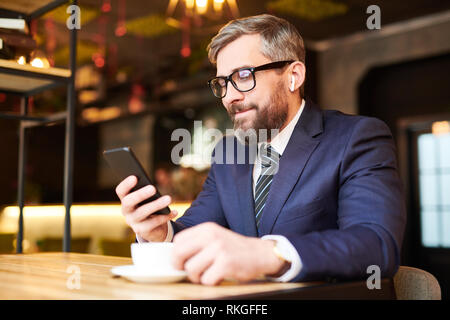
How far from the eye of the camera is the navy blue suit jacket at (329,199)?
3.30 ft

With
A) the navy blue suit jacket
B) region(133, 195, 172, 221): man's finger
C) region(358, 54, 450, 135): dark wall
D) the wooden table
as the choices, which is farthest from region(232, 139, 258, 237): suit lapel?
region(358, 54, 450, 135): dark wall

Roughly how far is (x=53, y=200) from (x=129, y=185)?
6.31 m

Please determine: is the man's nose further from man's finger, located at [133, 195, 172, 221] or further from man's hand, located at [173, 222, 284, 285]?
man's hand, located at [173, 222, 284, 285]

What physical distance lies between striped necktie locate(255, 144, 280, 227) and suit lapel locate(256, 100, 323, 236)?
2.9 inches

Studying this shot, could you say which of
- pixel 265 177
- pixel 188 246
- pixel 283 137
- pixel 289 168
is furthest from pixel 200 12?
pixel 188 246

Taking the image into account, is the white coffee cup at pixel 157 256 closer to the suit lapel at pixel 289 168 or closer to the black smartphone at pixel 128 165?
the black smartphone at pixel 128 165

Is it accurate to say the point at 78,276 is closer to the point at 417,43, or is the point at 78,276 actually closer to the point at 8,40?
the point at 8,40

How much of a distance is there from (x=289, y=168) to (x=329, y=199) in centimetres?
15

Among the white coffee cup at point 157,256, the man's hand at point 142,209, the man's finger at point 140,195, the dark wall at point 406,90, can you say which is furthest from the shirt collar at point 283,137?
the dark wall at point 406,90

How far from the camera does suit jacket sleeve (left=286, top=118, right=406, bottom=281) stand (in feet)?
3.22

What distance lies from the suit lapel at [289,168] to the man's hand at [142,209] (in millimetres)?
312

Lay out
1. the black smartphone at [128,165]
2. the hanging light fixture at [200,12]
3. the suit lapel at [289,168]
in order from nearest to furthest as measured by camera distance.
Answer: the black smartphone at [128,165] < the suit lapel at [289,168] < the hanging light fixture at [200,12]

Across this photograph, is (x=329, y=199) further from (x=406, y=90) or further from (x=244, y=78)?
(x=406, y=90)

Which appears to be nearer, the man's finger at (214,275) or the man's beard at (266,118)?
the man's finger at (214,275)
